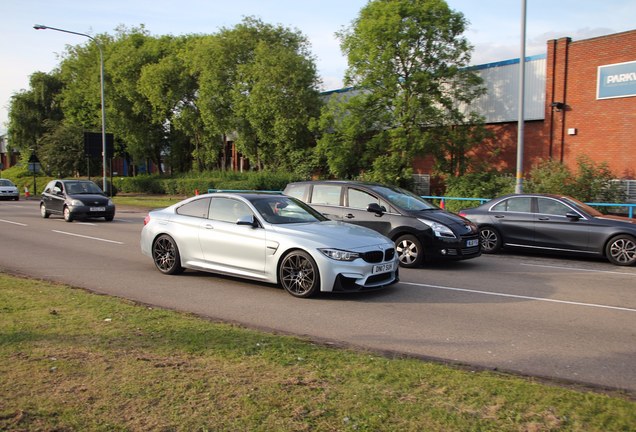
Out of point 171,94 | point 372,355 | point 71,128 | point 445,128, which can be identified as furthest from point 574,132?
point 71,128

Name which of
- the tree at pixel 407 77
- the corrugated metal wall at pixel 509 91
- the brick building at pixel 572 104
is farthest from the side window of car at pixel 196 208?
the corrugated metal wall at pixel 509 91

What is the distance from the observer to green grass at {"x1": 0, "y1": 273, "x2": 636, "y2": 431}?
3.69 meters

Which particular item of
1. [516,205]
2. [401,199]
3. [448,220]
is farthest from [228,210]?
[516,205]

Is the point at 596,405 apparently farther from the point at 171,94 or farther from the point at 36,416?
the point at 171,94

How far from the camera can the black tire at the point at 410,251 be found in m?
10.8

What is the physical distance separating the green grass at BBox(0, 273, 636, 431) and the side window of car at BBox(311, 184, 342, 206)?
20.9ft

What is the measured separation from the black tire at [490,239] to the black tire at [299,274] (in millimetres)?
6728

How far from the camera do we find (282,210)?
9086 mm

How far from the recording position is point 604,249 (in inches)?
473

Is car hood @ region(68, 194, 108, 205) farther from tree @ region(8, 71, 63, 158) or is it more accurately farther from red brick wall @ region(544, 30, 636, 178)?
tree @ region(8, 71, 63, 158)

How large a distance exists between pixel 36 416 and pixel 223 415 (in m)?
1.24

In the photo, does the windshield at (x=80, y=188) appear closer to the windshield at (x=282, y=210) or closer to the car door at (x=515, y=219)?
the windshield at (x=282, y=210)

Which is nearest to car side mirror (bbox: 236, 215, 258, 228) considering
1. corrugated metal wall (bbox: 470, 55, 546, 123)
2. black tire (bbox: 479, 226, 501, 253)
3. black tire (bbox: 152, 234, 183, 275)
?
black tire (bbox: 152, 234, 183, 275)

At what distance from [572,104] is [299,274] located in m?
19.4
